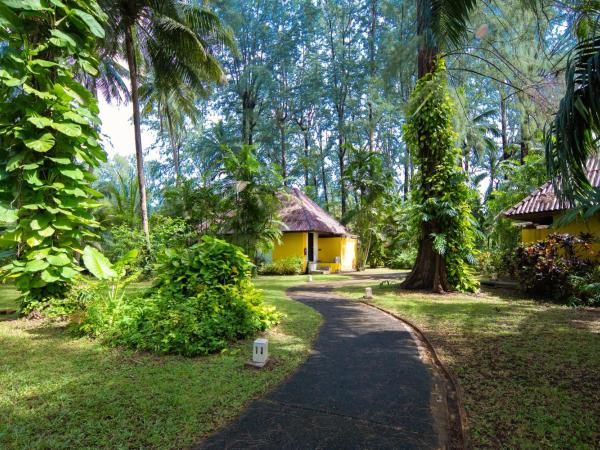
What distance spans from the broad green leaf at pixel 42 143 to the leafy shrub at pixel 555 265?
416 inches

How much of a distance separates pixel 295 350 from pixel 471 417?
2.40m

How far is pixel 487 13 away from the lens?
9062 mm

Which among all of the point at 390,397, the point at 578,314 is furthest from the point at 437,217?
the point at 390,397

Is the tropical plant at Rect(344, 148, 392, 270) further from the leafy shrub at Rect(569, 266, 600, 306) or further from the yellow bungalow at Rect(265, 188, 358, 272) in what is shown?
the leafy shrub at Rect(569, 266, 600, 306)

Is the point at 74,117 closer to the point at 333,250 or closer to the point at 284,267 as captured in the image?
the point at 284,267

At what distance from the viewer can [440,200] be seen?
10688 mm

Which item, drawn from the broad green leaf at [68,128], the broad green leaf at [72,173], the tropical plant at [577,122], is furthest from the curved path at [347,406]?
the broad green leaf at [68,128]

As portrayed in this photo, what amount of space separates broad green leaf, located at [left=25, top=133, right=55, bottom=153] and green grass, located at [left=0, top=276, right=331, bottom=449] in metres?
2.75

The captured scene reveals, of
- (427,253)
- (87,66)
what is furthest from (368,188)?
(87,66)

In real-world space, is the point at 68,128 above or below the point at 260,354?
above

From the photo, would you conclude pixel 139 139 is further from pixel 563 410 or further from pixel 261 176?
pixel 563 410

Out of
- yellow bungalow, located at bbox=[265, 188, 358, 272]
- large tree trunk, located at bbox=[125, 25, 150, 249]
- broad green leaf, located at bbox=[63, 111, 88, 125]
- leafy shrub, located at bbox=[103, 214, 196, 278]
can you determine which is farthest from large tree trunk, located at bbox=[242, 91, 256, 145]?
broad green leaf, located at bbox=[63, 111, 88, 125]

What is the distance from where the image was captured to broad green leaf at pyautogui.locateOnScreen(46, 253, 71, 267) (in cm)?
576

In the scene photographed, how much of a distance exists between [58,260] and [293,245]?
15.6 meters
